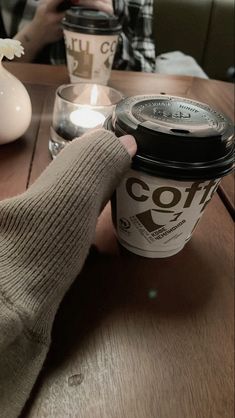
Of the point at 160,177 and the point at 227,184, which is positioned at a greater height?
the point at 160,177

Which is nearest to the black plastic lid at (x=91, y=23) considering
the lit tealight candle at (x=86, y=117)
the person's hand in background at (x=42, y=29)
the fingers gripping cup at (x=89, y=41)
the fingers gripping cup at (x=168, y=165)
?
the fingers gripping cup at (x=89, y=41)

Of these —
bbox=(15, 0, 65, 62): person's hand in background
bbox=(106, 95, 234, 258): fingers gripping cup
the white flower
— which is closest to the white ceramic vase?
the white flower

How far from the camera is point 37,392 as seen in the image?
0.30m

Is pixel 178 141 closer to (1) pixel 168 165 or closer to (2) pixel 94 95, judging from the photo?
(1) pixel 168 165

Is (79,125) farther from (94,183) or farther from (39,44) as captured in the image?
(39,44)

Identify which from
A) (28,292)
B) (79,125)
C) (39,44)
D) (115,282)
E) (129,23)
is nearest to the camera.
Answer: (28,292)

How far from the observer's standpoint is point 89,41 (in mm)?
725

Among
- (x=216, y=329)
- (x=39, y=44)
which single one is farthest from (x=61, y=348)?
(x=39, y=44)

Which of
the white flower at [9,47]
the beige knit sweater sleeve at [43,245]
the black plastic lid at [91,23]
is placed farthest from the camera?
the black plastic lid at [91,23]

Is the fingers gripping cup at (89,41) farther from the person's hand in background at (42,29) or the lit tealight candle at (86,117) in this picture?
the lit tealight candle at (86,117)

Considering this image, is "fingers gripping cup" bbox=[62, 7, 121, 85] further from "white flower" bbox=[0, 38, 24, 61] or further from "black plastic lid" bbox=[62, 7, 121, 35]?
"white flower" bbox=[0, 38, 24, 61]

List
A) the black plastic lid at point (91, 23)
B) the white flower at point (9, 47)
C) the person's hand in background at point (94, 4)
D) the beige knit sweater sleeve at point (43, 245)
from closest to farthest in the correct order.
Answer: the beige knit sweater sleeve at point (43, 245) < the white flower at point (9, 47) < the black plastic lid at point (91, 23) < the person's hand in background at point (94, 4)

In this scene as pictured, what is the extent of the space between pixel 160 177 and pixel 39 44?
80 cm

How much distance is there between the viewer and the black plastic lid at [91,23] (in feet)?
2.33
